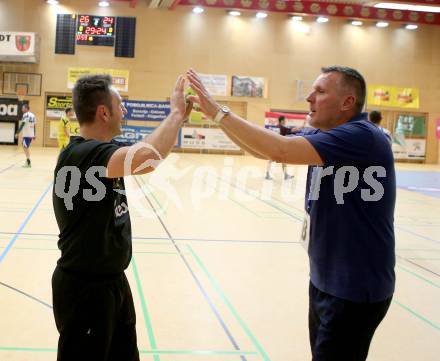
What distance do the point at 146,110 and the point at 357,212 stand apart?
24.2m

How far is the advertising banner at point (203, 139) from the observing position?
87.2 feet

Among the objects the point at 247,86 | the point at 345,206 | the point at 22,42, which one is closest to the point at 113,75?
the point at 22,42

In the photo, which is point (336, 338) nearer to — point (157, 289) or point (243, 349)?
point (243, 349)

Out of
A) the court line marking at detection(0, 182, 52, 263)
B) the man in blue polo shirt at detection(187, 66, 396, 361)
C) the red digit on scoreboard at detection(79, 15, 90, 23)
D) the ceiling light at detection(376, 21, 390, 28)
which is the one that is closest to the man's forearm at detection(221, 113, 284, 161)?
the man in blue polo shirt at detection(187, 66, 396, 361)

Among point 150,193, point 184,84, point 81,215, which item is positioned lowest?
point 150,193

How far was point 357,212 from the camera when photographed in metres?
2.31

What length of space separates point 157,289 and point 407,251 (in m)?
4.26

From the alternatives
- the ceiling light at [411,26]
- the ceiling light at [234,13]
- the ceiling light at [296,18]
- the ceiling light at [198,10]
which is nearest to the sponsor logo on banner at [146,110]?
the ceiling light at [198,10]

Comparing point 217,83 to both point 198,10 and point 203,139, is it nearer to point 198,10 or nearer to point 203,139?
point 203,139

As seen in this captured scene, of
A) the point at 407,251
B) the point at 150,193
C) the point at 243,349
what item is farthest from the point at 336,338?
the point at 150,193

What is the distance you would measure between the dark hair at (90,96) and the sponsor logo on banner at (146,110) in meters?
23.5

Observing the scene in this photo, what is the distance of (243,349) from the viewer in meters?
3.86

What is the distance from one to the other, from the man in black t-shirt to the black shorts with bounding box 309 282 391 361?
1.02 metres

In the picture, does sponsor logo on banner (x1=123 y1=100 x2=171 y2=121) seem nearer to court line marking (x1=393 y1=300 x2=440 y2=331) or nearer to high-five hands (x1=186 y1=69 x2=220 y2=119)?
court line marking (x1=393 y1=300 x2=440 y2=331)
